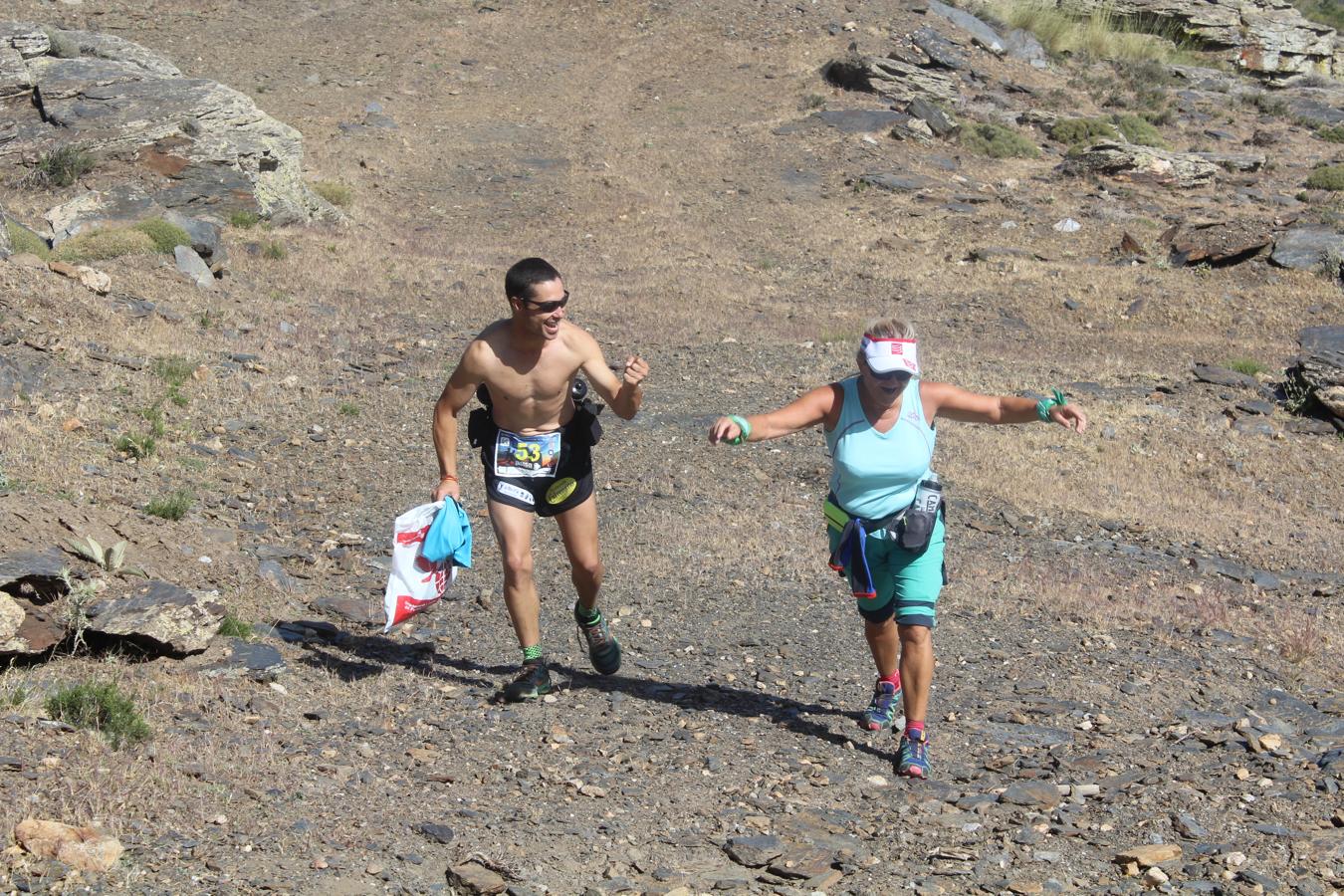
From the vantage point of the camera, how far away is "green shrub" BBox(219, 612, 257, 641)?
5791 millimetres

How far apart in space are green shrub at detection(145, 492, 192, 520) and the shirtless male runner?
2680mm

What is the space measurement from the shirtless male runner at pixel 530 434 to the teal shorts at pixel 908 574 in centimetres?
111

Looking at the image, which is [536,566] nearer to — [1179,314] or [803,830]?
[803,830]

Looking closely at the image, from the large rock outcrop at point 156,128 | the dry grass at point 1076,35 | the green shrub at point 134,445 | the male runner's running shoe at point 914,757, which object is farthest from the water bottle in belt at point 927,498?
the dry grass at point 1076,35

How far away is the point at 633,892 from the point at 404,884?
0.67 meters

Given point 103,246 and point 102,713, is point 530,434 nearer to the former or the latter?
point 102,713

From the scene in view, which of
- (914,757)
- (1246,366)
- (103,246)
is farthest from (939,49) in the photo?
(914,757)

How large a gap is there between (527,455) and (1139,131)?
25868mm

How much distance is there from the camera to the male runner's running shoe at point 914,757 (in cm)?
492

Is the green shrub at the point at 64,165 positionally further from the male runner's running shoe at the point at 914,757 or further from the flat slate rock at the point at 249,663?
the male runner's running shoe at the point at 914,757

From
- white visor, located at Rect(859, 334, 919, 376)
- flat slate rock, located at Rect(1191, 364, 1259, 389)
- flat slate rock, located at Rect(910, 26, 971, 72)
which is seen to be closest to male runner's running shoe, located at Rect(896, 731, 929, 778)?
white visor, located at Rect(859, 334, 919, 376)

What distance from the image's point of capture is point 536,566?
25.1 feet

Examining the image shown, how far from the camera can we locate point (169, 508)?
291 inches

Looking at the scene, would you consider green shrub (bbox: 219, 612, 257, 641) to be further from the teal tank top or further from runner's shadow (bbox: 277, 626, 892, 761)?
the teal tank top
